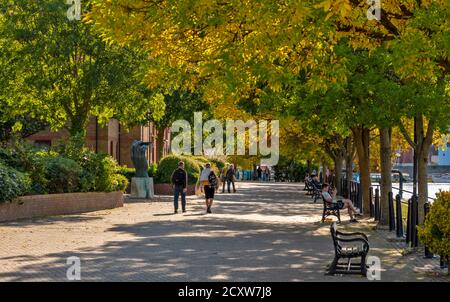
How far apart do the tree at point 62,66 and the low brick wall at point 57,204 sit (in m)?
4.85

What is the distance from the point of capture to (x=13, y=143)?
85.9 ft

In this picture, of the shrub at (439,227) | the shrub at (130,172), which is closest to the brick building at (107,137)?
the shrub at (130,172)

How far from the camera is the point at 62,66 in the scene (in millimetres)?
33562

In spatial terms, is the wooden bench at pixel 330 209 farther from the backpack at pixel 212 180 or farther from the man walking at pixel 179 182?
the man walking at pixel 179 182

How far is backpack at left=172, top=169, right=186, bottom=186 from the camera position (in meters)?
A: 27.8

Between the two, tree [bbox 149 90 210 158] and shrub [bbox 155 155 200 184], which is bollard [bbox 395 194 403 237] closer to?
shrub [bbox 155 155 200 184]

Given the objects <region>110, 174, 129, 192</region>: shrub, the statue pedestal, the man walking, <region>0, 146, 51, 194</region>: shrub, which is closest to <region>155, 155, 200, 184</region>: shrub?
the statue pedestal

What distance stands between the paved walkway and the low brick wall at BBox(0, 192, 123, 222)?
27.4 inches

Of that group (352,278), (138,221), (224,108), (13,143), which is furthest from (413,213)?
(224,108)

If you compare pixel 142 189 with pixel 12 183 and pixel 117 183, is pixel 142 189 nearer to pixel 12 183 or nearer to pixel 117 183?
pixel 117 183

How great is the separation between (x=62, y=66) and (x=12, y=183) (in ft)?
39.0

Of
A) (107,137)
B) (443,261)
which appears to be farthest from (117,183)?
(107,137)

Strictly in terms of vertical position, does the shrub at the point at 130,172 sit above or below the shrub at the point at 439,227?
above

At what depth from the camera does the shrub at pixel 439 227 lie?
1209 centimetres
